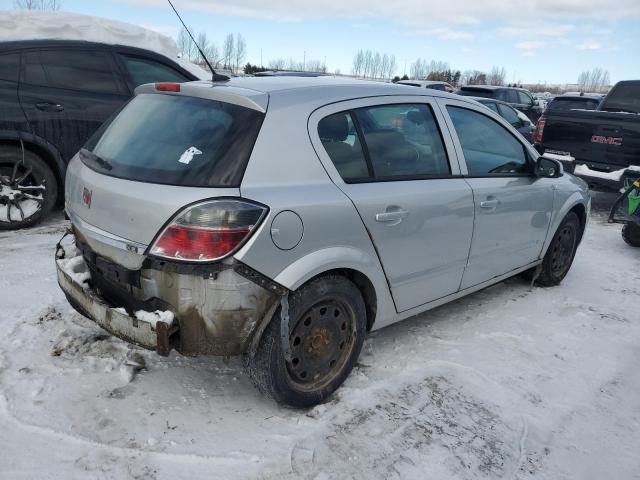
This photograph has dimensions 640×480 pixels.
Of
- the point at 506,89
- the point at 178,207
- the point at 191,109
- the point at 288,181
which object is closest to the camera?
the point at 178,207

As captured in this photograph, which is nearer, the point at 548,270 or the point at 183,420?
the point at 183,420

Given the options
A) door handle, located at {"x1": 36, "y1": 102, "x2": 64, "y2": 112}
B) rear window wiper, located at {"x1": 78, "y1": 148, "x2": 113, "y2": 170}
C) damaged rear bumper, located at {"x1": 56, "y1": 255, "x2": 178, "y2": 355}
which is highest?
rear window wiper, located at {"x1": 78, "y1": 148, "x2": 113, "y2": 170}

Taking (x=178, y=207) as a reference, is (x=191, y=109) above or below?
above

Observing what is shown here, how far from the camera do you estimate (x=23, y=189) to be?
5.30 m

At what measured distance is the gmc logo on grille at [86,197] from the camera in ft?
8.93

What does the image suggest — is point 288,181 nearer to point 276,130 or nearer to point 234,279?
point 276,130

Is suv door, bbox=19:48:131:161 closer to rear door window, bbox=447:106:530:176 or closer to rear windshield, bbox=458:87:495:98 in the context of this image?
rear door window, bbox=447:106:530:176

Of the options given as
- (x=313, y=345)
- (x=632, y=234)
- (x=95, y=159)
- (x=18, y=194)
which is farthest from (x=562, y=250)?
(x=18, y=194)

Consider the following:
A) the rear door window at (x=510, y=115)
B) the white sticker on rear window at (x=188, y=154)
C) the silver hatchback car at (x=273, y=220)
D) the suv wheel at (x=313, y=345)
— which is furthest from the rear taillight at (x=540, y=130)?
the white sticker on rear window at (x=188, y=154)

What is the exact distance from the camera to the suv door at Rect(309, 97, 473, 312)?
9.32 ft

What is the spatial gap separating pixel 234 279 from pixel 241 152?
1.92 feet

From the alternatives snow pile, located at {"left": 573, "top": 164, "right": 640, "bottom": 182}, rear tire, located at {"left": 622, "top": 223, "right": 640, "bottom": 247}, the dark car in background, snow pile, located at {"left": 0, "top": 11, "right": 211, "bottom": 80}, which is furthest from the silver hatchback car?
the dark car in background

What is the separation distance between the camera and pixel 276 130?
8.39 ft

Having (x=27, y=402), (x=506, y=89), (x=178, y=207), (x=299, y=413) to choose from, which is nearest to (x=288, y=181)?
(x=178, y=207)
